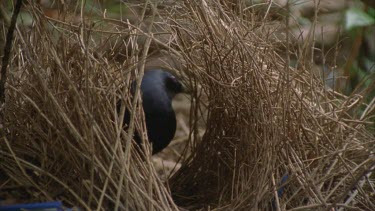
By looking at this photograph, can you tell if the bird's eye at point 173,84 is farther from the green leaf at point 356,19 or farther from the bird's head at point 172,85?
the green leaf at point 356,19

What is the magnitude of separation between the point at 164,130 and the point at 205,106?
5.7 inches

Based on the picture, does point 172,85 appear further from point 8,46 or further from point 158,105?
point 8,46

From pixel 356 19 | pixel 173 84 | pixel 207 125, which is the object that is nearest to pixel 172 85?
pixel 173 84

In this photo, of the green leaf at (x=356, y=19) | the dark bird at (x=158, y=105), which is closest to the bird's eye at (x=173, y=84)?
the dark bird at (x=158, y=105)

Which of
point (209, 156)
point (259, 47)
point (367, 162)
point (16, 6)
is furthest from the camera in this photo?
point (209, 156)

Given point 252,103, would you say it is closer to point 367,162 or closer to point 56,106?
point 367,162

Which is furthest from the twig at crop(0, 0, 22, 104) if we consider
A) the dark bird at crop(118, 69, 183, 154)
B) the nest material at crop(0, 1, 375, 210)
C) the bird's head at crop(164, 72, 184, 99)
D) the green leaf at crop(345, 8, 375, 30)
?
the green leaf at crop(345, 8, 375, 30)

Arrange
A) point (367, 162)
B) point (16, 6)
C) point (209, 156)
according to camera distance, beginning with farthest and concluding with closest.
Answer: point (209, 156) → point (367, 162) → point (16, 6)

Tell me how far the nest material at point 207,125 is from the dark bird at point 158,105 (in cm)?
9

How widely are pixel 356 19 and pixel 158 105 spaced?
27.6 inches

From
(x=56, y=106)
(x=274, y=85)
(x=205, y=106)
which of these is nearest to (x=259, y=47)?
(x=274, y=85)

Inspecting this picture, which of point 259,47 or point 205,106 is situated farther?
point 205,106

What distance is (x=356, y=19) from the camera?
2.73 meters

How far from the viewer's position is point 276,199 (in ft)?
6.79
